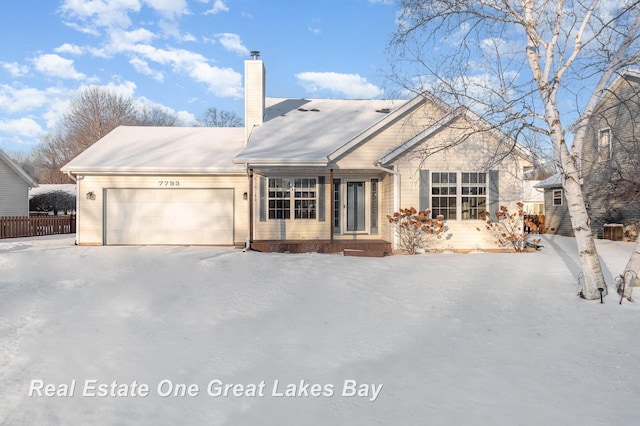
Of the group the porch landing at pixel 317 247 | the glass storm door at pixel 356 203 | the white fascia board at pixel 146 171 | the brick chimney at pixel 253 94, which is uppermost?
the brick chimney at pixel 253 94

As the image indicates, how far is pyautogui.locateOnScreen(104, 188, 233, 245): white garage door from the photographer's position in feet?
A: 47.3

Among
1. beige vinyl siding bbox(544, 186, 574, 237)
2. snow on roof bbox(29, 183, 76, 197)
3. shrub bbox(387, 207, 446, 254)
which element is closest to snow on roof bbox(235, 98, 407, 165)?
shrub bbox(387, 207, 446, 254)

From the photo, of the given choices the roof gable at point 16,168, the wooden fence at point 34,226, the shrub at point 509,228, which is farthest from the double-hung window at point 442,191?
the roof gable at point 16,168

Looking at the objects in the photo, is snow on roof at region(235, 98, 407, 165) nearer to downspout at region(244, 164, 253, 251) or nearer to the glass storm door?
downspout at region(244, 164, 253, 251)

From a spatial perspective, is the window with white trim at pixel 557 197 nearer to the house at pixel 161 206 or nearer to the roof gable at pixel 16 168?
the house at pixel 161 206

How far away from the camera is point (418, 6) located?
7.73m

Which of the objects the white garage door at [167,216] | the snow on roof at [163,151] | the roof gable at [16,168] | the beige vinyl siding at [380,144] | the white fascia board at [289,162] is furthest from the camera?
the roof gable at [16,168]

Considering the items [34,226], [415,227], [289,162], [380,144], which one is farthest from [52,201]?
[415,227]

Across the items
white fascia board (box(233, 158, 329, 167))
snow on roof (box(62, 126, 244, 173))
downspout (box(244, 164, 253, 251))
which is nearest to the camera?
white fascia board (box(233, 158, 329, 167))

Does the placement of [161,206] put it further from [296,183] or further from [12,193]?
[12,193]

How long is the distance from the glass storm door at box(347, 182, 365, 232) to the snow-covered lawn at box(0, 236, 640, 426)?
5.31 metres

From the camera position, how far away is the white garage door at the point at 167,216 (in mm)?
14430

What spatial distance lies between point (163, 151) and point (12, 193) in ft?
36.8

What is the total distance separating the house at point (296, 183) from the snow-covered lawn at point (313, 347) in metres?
3.62
